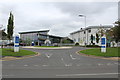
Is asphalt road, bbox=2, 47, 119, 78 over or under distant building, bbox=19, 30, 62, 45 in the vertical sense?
under

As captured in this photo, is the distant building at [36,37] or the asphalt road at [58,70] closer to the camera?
the asphalt road at [58,70]

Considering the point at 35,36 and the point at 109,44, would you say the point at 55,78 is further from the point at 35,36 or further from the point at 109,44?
the point at 35,36

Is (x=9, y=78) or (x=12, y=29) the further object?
(x=12, y=29)

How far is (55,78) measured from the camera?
7.68m

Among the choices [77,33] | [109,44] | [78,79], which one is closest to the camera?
[78,79]

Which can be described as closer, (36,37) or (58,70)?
(58,70)

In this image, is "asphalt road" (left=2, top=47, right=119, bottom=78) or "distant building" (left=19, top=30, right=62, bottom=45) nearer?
"asphalt road" (left=2, top=47, right=119, bottom=78)

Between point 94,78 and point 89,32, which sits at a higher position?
point 89,32

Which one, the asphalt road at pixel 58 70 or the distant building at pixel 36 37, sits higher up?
the distant building at pixel 36 37

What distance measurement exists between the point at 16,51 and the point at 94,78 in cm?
1716

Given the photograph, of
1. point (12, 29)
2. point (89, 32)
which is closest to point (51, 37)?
point (89, 32)

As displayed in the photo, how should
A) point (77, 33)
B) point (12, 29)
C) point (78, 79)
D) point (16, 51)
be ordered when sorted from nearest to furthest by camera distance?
point (78, 79) → point (16, 51) → point (12, 29) → point (77, 33)

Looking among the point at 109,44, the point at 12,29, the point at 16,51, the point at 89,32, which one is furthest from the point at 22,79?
the point at 89,32

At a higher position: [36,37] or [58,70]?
[36,37]
